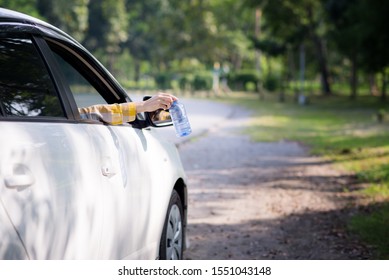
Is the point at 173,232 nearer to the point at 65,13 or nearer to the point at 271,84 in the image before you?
the point at 65,13

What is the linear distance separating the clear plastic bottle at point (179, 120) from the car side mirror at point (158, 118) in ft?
0.79

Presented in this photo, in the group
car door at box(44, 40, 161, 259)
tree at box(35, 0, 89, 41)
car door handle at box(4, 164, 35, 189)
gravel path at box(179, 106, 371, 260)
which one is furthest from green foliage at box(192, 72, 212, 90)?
car door handle at box(4, 164, 35, 189)

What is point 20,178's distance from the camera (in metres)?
2.66

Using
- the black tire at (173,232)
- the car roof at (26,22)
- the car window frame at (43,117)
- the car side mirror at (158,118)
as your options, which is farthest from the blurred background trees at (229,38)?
A: the car window frame at (43,117)

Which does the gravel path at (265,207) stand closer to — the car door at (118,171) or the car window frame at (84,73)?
the car door at (118,171)

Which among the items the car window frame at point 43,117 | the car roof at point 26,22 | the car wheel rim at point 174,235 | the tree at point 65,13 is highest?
the tree at point 65,13

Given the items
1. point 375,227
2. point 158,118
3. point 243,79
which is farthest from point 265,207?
point 243,79

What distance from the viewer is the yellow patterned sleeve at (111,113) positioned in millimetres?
3805

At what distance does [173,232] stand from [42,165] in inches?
82.3

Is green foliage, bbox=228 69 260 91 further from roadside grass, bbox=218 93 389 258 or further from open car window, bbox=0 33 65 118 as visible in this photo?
open car window, bbox=0 33 65 118

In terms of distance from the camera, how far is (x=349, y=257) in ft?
20.9

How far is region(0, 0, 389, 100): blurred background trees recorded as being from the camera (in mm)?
42972

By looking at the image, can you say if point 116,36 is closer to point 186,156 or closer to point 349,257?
point 186,156
